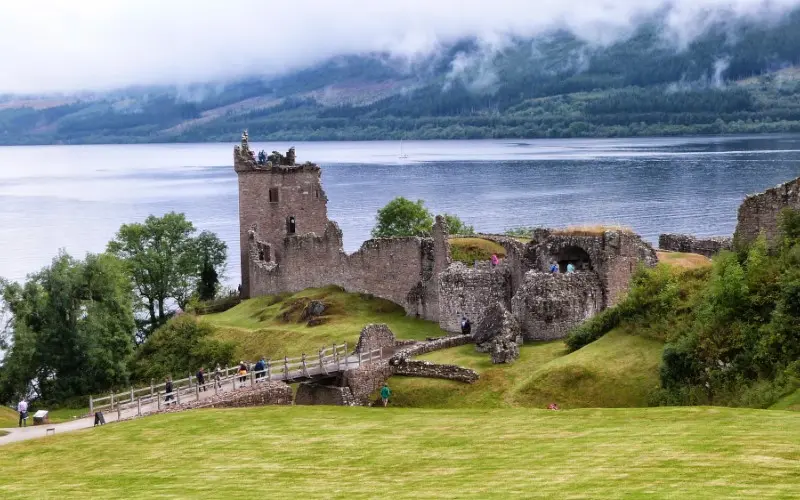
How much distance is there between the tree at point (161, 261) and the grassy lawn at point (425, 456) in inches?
2167

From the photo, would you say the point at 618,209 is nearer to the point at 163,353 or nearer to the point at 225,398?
the point at 163,353

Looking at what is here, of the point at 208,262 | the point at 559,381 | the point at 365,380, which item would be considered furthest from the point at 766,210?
the point at 208,262

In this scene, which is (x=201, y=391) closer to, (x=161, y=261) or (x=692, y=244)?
(x=692, y=244)

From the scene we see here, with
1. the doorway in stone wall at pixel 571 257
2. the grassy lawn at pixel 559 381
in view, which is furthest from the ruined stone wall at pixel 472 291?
the grassy lawn at pixel 559 381

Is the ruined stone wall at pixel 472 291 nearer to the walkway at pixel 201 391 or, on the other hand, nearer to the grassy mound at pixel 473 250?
the walkway at pixel 201 391

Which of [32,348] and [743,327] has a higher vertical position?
[743,327]

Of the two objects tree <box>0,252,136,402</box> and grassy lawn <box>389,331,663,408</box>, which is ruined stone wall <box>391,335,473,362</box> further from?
tree <box>0,252,136,402</box>

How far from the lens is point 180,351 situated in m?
68.1

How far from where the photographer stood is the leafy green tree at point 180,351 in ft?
213

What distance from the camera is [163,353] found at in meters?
69.3

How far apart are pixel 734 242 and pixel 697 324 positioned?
4458 millimetres

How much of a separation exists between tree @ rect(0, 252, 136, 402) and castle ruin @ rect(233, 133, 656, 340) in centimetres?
1236

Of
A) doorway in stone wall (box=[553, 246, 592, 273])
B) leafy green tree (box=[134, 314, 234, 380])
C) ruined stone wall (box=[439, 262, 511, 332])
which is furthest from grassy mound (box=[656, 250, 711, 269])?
leafy green tree (box=[134, 314, 234, 380])

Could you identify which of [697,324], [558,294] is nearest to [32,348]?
[558,294]
